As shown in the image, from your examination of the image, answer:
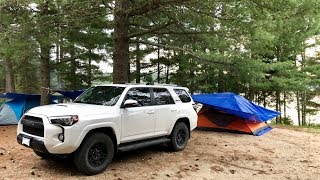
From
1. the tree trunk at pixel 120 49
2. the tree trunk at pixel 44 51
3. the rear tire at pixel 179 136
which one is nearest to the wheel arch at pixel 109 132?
the rear tire at pixel 179 136

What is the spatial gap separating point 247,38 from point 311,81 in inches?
477

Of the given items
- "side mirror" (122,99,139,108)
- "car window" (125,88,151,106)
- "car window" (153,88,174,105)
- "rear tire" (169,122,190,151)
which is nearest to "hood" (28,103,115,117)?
"side mirror" (122,99,139,108)

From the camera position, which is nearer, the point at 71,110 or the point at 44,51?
the point at 71,110

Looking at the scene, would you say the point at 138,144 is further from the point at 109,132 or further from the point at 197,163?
the point at 197,163

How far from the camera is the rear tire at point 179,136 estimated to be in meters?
7.97

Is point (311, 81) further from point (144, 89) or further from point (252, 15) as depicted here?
point (144, 89)

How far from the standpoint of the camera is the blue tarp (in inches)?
423

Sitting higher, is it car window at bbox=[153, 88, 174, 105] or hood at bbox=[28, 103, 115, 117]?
car window at bbox=[153, 88, 174, 105]

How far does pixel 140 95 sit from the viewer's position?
7215 millimetres

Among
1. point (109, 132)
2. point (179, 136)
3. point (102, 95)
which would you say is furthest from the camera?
point (179, 136)

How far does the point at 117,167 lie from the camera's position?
6.43 m

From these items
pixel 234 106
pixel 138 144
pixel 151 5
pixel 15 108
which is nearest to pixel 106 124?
pixel 138 144

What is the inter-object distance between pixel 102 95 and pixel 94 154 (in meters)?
1.55

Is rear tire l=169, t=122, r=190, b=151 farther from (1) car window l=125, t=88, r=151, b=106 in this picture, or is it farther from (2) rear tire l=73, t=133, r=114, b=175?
(2) rear tire l=73, t=133, r=114, b=175
